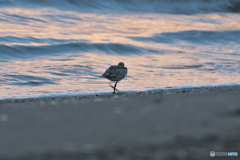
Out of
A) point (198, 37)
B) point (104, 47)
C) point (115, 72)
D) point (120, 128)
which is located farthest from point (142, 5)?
point (120, 128)

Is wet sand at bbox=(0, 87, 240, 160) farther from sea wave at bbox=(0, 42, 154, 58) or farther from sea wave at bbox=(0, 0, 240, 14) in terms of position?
sea wave at bbox=(0, 0, 240, 14)

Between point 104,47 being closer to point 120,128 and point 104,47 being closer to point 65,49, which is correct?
point 65,49

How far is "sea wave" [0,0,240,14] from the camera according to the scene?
12.3 metres

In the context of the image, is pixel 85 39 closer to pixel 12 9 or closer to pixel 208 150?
pixel 12 9

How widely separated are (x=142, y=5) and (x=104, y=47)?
315 inches

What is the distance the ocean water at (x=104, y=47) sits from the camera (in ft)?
16.1

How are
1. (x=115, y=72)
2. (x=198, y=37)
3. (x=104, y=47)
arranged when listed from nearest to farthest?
(x=115, y=72) → (x=104, y=47) → (x=198, y=37)

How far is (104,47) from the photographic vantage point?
7.82m

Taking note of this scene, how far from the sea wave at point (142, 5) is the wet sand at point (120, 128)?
31.6 feet

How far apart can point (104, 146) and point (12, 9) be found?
1005 cm

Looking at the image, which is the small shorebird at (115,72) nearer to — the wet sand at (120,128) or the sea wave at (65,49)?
the wet sand at (120,128)

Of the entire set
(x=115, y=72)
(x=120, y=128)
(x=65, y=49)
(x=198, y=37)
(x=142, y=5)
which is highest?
(x=142, y=5)

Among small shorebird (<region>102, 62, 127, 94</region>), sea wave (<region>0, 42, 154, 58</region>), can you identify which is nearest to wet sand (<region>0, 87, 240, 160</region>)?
small shorebird (<region>102, 62, 127, 94</region>)

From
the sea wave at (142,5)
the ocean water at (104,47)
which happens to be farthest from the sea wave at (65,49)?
the sea wave at (142,5)
